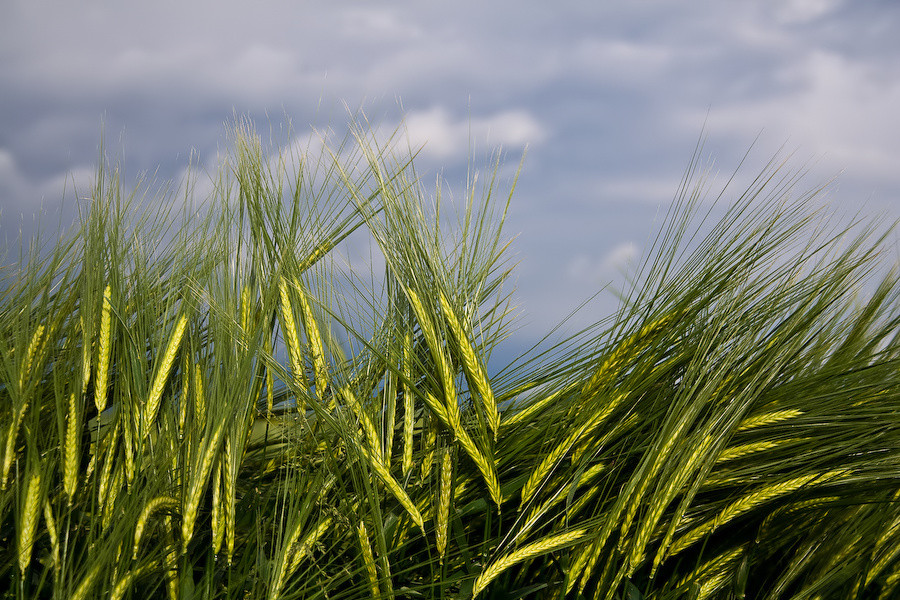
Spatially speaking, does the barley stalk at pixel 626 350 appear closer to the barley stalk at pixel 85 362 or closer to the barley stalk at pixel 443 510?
the barley stalk at pixel 443 510

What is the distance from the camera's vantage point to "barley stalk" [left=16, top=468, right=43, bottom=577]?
78 cm

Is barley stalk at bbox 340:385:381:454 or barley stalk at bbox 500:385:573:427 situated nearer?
barley stalk at bbox 340:385:381:454

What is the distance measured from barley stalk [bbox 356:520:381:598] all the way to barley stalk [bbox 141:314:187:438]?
295 millimetres

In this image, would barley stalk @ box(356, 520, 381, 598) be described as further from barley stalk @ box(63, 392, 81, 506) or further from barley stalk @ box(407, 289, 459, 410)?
barley stalk @ box(63, 392, 81, 506)

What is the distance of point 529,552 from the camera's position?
2.71 feet

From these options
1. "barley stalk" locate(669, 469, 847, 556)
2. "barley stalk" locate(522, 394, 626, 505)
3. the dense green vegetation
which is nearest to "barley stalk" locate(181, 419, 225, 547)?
the dense green vegetation

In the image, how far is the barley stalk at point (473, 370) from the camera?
35.9 inches

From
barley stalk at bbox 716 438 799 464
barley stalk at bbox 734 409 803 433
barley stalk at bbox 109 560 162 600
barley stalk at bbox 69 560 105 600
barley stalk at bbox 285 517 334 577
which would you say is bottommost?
barley stalk at bbox 716 438 799 464

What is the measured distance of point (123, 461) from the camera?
2.87ft

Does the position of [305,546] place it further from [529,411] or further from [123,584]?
[529,411]

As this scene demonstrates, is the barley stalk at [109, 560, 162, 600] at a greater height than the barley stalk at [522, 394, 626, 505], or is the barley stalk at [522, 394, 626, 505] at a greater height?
the barley stalk at [109, 560, 162, 600]

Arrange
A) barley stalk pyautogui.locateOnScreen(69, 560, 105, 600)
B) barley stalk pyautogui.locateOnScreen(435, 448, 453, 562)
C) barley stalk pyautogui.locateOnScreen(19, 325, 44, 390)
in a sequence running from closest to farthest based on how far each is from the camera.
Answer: barley stalk pyautogui.locateOnScreen(69, 560, 105, 600)
barley stalk pyautogui.locateOnScreen(435, 448, 453, 562)
barley stalk pyautogui.locateOnScreen(19, 325, 44, 390)

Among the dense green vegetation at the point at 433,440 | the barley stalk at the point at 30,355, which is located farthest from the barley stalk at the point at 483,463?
the barley stalk at the point at 30,355

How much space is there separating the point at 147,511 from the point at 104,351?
0.26 meters
